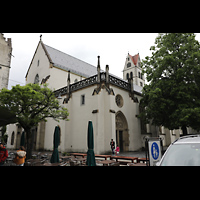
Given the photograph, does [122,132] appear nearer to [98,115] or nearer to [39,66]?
[98,115]

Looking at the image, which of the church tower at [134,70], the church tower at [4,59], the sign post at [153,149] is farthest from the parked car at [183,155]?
the church tower at [134,70]

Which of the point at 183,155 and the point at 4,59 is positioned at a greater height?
the point at 4,59

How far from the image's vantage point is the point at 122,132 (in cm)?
2116

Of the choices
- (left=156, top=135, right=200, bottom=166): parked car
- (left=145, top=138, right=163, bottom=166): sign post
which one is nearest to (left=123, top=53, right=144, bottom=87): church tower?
(left=145, top=138, right=163, bottom=166): sign post

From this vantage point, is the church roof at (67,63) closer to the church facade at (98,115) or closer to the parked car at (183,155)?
the church facade at (98,115)

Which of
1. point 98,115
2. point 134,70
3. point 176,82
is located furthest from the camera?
point 134,70

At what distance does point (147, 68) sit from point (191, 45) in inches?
188

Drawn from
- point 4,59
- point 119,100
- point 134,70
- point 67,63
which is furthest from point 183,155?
point 134,70

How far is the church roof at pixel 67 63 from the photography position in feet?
98.8

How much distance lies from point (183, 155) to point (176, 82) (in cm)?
1340

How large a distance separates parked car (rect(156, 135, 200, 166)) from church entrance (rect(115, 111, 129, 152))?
16.4m

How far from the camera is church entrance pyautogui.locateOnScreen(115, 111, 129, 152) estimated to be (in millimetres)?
20528

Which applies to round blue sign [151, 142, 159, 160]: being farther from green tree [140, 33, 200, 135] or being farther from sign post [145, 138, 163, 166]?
green tree [140, 33, 200, 135]
